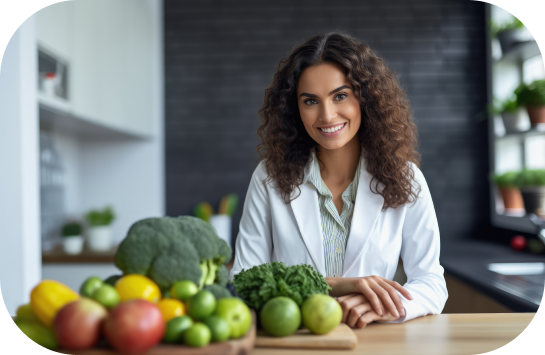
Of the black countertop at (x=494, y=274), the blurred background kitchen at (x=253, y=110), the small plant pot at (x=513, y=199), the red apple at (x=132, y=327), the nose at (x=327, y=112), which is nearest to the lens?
the red apple at (x=132, y=327)

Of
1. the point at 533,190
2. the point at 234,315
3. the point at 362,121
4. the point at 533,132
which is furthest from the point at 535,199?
the point at 234,315

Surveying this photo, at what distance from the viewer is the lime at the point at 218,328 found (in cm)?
70

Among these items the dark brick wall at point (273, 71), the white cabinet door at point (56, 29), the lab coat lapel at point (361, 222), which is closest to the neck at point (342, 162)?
the lab coat lapel at point (361, 222)

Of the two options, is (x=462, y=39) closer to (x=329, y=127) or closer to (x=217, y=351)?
(x=329, y=127)

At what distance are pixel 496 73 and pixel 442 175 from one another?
Result: 96 cm

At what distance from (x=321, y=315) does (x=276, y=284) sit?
0.12 m

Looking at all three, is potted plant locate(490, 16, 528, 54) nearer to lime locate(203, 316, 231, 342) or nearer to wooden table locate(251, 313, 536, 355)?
wooden table locate(251, 313, 536, 355)

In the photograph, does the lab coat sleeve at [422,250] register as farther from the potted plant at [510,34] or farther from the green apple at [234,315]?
the potted plant at [510,34]

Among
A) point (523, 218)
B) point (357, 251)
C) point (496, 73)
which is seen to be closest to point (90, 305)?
point (357, 251)

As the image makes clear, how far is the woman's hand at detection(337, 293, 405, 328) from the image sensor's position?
3.18ft

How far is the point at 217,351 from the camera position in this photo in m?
0.68

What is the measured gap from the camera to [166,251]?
2.51 ft

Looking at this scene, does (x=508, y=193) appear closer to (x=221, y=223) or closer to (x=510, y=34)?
(x=510, y=34)

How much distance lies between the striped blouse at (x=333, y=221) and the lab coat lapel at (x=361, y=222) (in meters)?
0.04
